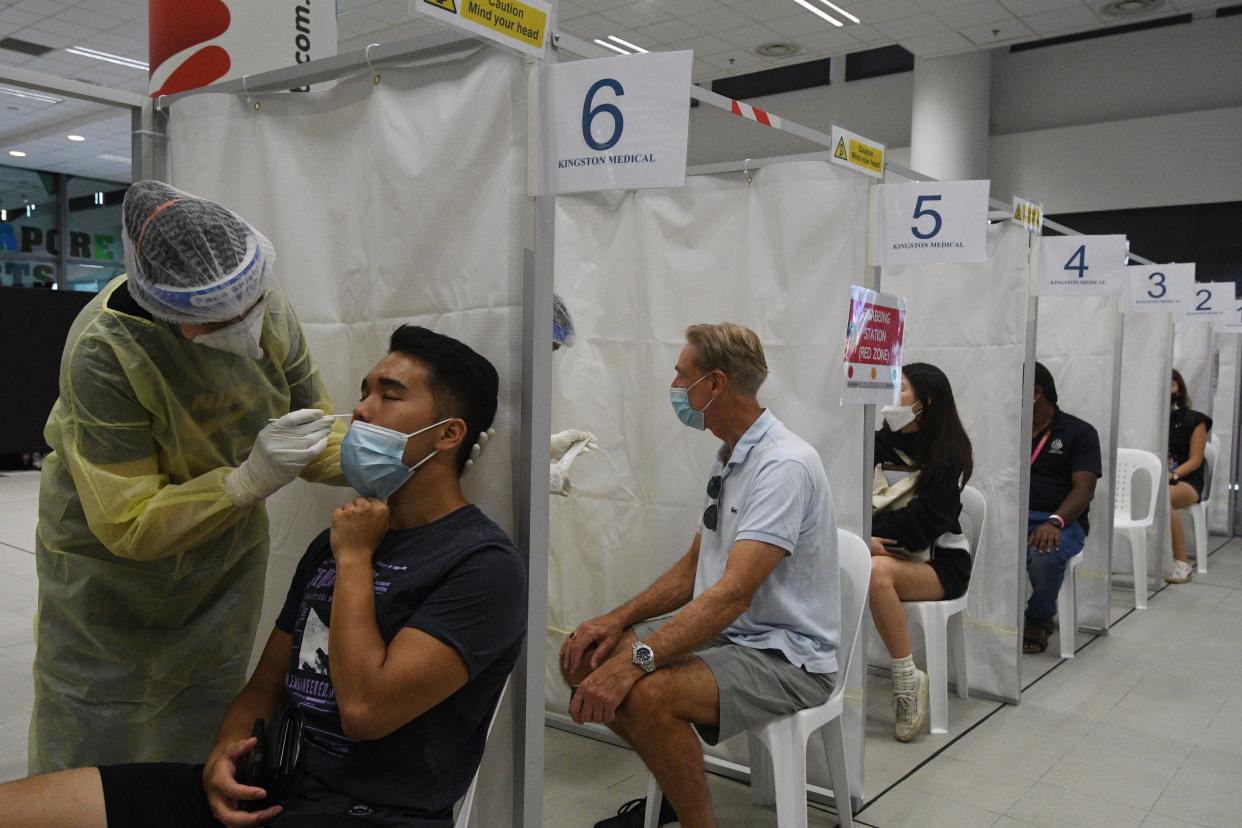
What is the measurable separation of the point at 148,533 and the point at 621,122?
92cm

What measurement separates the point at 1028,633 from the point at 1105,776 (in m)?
1.36

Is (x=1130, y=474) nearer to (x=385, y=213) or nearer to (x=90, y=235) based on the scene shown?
(x=385, y=213)

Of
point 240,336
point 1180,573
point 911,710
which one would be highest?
point 240,336

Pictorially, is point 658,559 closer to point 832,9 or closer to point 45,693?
point 45,693

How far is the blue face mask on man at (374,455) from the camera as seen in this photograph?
55.9 inches

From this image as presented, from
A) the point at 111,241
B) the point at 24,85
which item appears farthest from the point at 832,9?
the point at 111,241

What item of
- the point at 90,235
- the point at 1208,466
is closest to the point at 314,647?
the point at 1208,466

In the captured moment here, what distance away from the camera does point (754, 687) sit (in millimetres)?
2057

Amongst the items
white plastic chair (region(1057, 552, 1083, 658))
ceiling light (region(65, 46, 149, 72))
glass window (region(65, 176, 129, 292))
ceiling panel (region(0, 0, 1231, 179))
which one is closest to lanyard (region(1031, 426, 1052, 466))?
white plastic chair (region(1057, 552, 1083, 658))

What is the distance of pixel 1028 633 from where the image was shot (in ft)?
13.8

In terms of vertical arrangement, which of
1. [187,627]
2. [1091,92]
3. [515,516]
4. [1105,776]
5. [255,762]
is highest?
[1091,92]

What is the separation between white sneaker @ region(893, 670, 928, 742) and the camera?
308cm

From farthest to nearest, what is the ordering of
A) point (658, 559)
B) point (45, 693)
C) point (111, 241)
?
1. point (111, 241)
2. point (658, 559)
3. point (45, 693)

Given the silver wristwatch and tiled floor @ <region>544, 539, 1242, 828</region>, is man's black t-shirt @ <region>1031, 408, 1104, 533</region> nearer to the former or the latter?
tiled floor @ <region>544, 539, 1242, 828</region>
